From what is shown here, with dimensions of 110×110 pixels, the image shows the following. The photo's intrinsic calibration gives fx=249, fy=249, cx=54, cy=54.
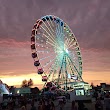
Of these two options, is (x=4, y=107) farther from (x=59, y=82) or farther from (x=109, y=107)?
(x=59, y=82)

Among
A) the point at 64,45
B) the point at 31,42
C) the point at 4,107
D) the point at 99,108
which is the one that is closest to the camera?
the point at 99,108

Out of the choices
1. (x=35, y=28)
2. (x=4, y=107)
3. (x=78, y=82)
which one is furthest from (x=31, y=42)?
(x=78, y=82)

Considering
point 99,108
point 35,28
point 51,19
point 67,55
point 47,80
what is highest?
point 51,19

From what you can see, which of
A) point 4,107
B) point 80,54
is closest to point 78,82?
point 80,54

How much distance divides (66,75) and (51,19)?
39.8ft

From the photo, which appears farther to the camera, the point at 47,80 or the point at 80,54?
the point at 80,54

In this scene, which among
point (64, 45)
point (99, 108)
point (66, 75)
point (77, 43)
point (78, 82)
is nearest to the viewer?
point (99, 108)

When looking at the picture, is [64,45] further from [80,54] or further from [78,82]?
[78,82]

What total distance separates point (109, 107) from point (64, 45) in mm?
31147

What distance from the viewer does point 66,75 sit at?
52375 mm

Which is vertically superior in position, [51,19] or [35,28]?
[51,19]

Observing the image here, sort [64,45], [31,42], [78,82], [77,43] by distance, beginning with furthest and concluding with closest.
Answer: [78,82]
[77,43]
[64,45]
[31,42]

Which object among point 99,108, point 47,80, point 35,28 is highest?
point 35,28

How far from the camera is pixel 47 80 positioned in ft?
161
